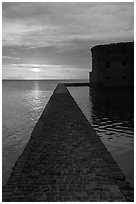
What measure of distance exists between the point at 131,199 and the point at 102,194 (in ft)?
1.88

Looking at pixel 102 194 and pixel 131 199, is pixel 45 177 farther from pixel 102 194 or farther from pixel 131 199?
pixel 131 199

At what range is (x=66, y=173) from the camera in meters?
5.35

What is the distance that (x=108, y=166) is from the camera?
18.9ft

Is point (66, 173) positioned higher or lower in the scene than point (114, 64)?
lower

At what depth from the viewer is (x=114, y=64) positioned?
4384 centimetres

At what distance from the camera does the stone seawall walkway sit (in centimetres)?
436

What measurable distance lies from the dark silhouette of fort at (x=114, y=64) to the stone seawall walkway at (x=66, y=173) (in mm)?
37111

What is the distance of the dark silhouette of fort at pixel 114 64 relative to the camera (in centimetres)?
4238

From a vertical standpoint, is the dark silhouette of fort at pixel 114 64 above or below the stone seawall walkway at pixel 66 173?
above

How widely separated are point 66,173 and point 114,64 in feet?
134

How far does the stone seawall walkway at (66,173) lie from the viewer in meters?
4.36

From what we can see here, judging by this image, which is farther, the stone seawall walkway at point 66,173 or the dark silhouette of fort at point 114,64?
the dark silhouette of fort at point 114,64

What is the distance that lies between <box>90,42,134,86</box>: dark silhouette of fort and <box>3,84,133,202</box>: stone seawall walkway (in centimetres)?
3711

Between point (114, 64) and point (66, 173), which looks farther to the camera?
point (114, 64)
